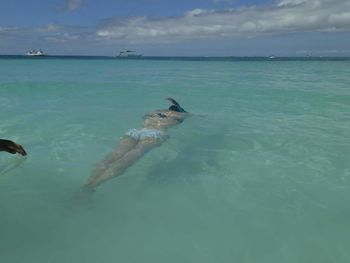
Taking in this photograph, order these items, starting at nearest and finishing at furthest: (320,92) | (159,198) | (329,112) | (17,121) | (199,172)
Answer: (159,198), (199,172), (17,121), (329,112), (320,92)

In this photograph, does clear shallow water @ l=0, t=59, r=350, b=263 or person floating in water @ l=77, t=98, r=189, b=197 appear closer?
clear shallow water @ l=0, t=59, r=350, b=263

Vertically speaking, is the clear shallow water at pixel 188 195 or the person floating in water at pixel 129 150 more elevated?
the person floating in water at pixel 129 150

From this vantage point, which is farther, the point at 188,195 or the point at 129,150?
the point at 129,150

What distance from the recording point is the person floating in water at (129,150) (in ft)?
23.0

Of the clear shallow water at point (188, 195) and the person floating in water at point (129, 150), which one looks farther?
the person floating in water at point (129, 150)

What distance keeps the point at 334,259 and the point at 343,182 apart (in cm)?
266

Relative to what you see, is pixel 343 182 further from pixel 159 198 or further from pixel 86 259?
pixel 86 259

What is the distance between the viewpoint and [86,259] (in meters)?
4.95

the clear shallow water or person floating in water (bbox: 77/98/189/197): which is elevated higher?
person floating in water (bbox: 77/98/189/197)

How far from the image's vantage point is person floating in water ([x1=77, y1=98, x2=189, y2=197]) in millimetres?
7016

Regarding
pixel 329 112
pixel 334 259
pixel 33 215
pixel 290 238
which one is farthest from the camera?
pixel 329 112

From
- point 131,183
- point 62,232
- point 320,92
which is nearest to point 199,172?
point 131,183

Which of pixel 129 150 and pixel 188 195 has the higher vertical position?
pixel 129 150

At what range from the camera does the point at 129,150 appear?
8.39 m
